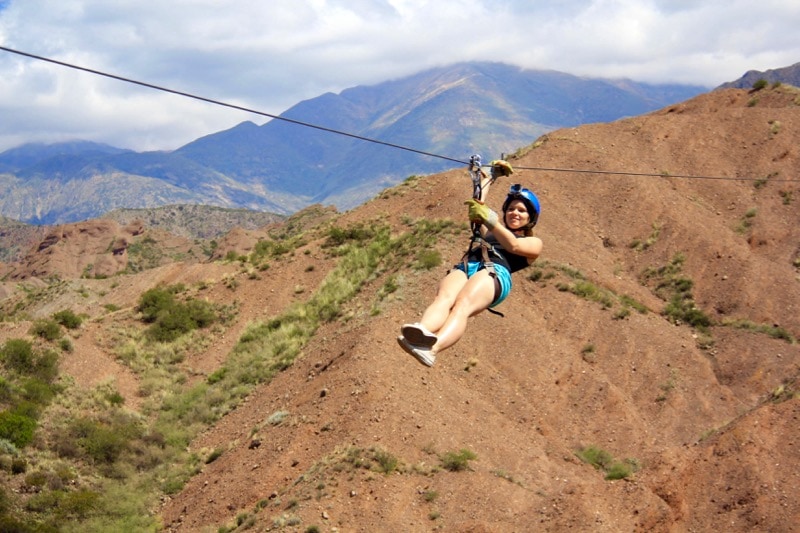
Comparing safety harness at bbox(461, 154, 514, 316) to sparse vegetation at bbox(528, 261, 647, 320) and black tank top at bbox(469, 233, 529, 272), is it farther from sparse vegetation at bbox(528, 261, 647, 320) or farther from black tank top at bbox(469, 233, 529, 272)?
sparse vegetation at bbox(528, 261, 647, 320)

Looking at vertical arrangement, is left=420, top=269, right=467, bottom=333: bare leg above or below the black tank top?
below

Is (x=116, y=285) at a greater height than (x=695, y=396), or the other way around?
(x=695, y=396)

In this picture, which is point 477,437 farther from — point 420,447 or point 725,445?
point 725,445

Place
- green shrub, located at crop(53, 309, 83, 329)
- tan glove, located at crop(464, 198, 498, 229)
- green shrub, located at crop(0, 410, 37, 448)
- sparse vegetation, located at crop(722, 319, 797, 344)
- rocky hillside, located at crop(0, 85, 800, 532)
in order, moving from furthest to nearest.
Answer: green shrub, located at crop(53, 309, 83, 329), sparse vegetation, located at crop(722, 319, 797, 344), green shrub, located at crop(0, 410, 37, 448), rocky hillside, located at crop(0, 85, 800, 532), tan glove, located at crop(464, 198, 498, 229)

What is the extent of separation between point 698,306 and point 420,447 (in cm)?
1804

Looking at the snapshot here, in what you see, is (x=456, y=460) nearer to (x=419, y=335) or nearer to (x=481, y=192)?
(x=481, y=192)

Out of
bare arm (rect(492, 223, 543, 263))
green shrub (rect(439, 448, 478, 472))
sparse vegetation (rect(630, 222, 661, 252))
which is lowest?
green shrub (rect(439, 448, 478, 472))

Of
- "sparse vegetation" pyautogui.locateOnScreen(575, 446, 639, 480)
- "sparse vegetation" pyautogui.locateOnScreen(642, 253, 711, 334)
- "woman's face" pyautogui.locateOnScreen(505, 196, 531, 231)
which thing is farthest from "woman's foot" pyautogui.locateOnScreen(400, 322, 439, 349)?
"sparse vegetation" pyautogui.locateOnScreen(642, 253, 711, 334)

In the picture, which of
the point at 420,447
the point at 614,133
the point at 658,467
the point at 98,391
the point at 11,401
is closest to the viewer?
the point at 658,467

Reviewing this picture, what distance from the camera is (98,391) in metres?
28.3

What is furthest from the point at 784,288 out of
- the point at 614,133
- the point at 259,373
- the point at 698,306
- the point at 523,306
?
the point at 259,373

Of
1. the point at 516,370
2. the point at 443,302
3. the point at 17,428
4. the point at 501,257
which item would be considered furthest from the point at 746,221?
the point at 17,428

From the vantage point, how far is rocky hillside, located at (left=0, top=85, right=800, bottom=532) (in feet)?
58.5

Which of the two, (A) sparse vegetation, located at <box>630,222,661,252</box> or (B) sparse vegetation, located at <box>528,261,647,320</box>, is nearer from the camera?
(B) sparse vegetation, located at <box>528,261,647,320</box>
